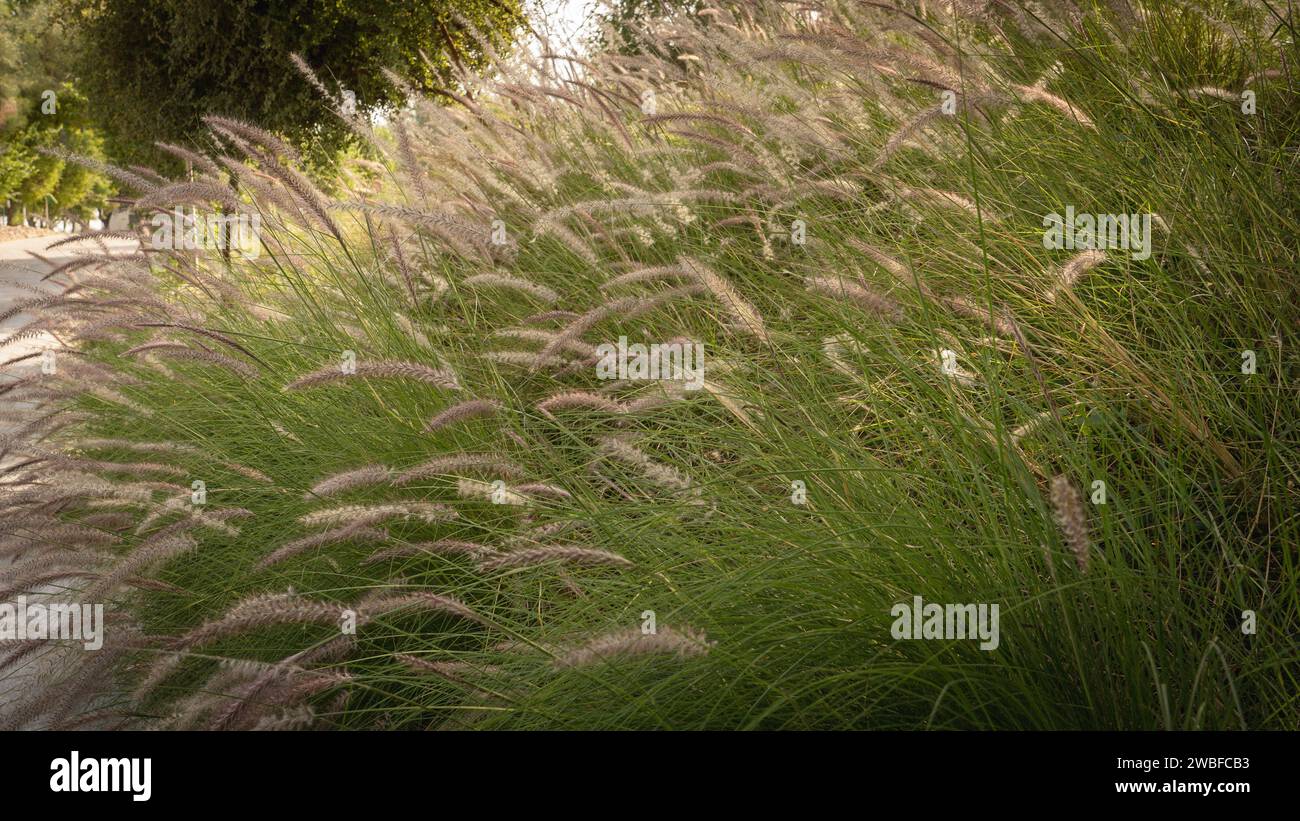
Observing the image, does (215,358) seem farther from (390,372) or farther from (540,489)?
(540,489)

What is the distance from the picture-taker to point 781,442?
2215mm

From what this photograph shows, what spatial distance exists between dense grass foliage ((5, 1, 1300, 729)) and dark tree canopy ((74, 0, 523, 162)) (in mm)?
7131

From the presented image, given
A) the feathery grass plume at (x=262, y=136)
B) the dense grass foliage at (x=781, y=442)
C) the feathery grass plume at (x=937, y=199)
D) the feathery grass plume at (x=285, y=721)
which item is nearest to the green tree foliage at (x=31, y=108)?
the feathery grass plume at (x=262, y=136)

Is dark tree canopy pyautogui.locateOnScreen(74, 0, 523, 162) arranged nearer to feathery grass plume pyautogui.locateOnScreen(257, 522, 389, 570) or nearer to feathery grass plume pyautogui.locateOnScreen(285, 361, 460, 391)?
feathery grass plume pyautogui.locateOnScreen(285, 361, 460, 391)

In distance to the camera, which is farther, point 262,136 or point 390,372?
point 262,136

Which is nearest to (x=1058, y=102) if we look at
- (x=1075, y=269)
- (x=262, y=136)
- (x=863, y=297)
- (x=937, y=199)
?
(x=937, y=199)

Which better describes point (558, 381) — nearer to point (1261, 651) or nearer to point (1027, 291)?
point (1027, 291)

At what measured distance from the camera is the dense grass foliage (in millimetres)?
→ 1648

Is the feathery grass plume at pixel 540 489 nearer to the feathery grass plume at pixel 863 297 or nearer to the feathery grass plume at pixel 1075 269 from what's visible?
the feathery grass plume at pixel 863 297

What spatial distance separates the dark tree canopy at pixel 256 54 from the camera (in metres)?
10.3

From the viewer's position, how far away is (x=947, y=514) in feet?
6.10

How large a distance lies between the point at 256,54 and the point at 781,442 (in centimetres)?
1044
